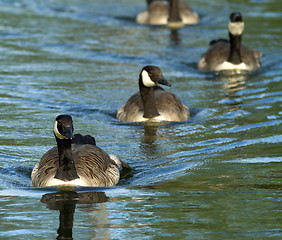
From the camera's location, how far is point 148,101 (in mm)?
14008

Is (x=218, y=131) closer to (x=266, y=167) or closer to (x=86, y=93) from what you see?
(x=266, y=167)

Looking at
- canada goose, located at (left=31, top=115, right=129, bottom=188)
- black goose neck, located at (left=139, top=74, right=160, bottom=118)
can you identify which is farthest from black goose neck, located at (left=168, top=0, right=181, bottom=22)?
canada goose, located at (left=31, top=115, right=129, bottom=188)

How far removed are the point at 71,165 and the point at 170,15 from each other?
16.0 metres

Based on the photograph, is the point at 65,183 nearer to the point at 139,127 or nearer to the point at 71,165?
the point at 71,165

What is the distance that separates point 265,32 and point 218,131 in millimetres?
10752

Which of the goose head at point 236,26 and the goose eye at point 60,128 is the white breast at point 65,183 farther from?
the goose head at point 236,26

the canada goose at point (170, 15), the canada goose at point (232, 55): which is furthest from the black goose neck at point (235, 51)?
the canada goose at point (170, 15)

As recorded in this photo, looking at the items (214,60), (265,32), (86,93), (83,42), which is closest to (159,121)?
(86,93)

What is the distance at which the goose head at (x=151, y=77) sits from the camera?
44.7 ft

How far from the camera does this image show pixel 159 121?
558 inches

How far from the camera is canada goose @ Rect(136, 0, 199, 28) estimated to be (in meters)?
24.7

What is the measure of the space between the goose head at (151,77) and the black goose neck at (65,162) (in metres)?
4.26

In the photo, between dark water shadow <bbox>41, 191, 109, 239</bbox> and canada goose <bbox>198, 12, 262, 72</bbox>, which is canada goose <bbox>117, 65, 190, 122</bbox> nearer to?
canada goose <bbox>198, 12, 262, 72</bbox>

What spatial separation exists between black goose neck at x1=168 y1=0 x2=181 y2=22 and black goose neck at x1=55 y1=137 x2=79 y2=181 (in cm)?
1578
